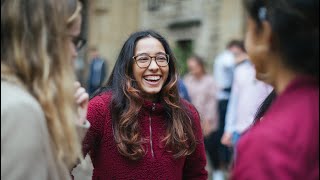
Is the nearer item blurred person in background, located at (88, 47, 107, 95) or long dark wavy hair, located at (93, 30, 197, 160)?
long dark wavy hair, located at (93, 30, 197, 160)

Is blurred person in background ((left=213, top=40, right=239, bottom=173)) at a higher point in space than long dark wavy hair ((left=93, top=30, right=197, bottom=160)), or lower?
lower

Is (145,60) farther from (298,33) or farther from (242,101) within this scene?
(242,101)

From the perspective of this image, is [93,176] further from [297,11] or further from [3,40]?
[297,11]

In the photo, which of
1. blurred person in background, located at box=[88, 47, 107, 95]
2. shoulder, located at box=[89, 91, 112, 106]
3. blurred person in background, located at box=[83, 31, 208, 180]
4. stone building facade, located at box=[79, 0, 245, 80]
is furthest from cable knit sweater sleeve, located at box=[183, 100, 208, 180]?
stone building facade, located at box=[79, 0, 245, 80]

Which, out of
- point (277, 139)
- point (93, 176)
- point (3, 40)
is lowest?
point (93, 176)

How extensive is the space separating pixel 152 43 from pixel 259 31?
1.76 metres

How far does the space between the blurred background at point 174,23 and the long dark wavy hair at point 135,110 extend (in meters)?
8.89

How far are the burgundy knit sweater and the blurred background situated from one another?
9.09 m

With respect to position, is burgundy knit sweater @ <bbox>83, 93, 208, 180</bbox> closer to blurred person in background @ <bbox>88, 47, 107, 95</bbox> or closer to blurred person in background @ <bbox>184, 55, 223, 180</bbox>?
blurred person in background @ <bbox>184, 55, 223, 180</bbox>

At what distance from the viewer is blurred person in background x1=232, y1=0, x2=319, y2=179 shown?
6.58 feet

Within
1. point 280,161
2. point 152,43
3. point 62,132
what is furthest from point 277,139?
point 152,43

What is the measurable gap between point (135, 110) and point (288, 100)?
5.69ft

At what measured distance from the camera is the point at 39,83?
2324 mm

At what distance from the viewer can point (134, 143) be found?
368 cm
